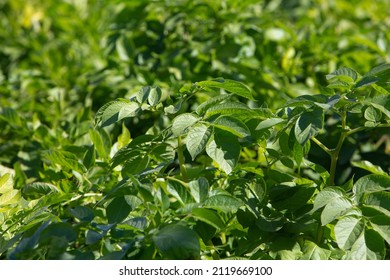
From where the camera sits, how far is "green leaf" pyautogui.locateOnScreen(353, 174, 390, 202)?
5.20ft

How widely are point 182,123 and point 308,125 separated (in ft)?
0.90

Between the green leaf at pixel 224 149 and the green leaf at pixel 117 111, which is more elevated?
the green leaf at pixel 117 111

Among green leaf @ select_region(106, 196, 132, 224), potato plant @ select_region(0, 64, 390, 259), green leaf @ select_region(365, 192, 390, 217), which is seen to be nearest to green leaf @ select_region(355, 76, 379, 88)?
potato plant @ select_region(0, 64, 390, 259)

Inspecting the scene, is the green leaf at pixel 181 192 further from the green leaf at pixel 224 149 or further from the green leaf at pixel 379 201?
the green leaf at pixel 379 201

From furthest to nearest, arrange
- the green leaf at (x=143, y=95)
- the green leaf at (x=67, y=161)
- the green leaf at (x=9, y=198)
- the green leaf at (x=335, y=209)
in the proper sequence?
the green leaf at (x=67, y=161)
the green leaf at (x=9, y=198)
the green leaf at (x=143, y=95)
the green leaf at (x=335, y=209)

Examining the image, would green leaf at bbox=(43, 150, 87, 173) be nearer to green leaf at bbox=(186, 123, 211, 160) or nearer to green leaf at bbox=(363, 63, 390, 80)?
green leaf at bbox=(186, 123, 211, 160)

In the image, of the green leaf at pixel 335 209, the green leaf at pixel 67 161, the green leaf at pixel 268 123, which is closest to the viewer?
the green leaf at pixel 335 209

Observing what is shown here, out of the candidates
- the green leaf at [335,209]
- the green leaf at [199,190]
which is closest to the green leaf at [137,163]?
the green leaf at [199,190]

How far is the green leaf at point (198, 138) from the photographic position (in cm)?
156

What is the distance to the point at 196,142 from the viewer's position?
62.0 inches

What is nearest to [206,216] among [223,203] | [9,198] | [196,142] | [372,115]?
[223,203]

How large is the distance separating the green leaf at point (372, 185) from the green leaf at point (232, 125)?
0.91ft
